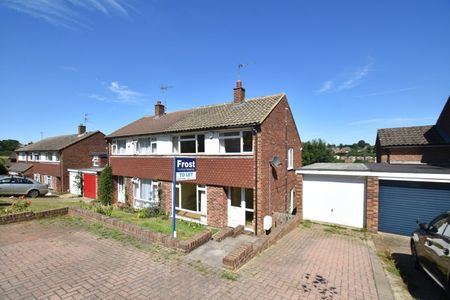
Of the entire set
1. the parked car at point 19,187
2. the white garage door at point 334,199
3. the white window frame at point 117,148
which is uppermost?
the white window frame at point 117,148

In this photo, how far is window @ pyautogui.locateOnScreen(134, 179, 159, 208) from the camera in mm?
16281

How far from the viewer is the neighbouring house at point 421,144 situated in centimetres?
1777

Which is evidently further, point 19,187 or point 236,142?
point 19,187

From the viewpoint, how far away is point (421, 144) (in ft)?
59.8

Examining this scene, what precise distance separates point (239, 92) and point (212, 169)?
535cm

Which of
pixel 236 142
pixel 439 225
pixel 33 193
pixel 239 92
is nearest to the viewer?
pixel 439 225

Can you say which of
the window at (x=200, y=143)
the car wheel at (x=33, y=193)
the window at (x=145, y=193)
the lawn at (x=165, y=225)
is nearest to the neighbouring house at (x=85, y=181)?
the car wheel at (x=33, y=193)

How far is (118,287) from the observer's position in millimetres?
5488

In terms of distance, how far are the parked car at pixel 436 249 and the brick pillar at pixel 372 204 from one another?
404cm

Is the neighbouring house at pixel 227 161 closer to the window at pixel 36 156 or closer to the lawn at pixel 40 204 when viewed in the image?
the lawn at pixel 40 204

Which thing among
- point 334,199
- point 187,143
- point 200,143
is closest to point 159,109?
point 187,143

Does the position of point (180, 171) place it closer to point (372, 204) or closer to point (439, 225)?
point (439, 225)

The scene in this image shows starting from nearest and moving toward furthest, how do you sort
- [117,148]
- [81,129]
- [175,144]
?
[175,144] → [117,148] → [81,129]

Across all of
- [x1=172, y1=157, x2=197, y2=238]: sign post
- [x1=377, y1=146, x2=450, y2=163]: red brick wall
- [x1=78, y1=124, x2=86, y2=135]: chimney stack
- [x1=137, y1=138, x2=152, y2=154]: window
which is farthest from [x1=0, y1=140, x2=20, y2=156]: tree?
[x1=377, y1=146, x2=450, y2=163]: red brick wall
